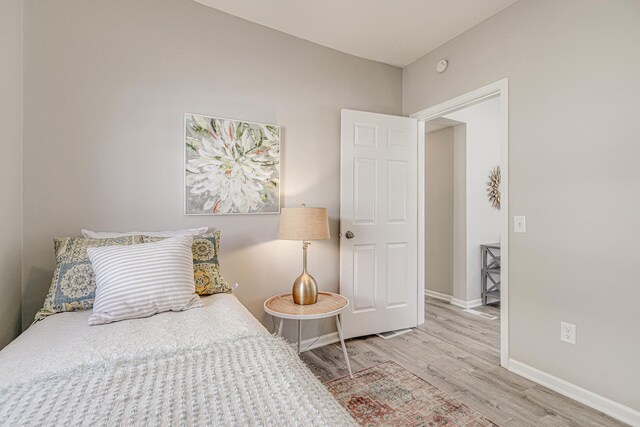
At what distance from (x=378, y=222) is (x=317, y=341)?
121 cm

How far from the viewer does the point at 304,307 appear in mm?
2189

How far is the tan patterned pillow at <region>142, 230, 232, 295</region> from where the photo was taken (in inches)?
71.9

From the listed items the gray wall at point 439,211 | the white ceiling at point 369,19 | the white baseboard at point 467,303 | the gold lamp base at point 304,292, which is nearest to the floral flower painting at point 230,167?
the gold lamp base at point 304,292

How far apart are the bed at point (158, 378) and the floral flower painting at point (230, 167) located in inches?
44.0

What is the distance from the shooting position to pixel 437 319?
3.43 m

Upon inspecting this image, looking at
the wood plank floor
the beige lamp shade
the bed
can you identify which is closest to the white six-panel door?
the wood plank floor

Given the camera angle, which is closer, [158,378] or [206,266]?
[158,378]

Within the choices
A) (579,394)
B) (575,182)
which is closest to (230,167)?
(575,182)

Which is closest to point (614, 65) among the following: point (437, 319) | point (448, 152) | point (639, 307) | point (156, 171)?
point (639, 307)

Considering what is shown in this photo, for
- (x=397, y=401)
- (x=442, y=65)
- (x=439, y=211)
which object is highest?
(x=442, y=65)

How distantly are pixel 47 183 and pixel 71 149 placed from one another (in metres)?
0.24

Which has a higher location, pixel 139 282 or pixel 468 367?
pixel 139 282

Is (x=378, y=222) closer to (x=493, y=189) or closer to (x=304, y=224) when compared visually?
(x=304, y=224)

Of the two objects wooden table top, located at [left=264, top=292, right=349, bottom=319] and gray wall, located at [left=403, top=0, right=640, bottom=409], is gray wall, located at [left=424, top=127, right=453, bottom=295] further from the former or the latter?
wooden table top, located at [left=264, top=292, right=349, bottom=319]
